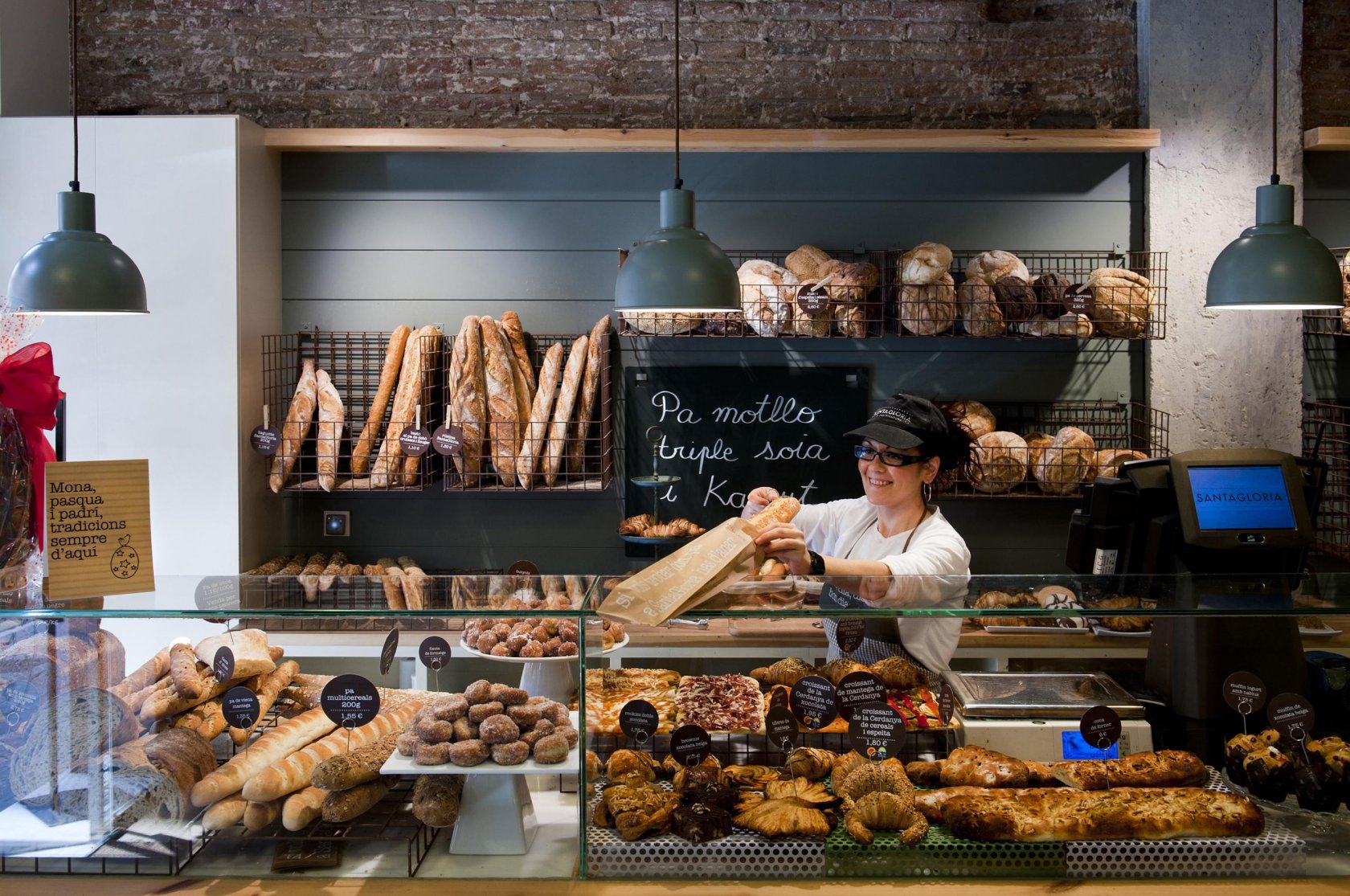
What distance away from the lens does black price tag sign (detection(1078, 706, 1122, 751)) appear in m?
1.62

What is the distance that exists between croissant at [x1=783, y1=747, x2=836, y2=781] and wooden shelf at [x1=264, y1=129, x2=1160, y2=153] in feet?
8.50

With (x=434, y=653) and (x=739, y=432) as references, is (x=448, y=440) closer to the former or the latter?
(x=739, y=432)

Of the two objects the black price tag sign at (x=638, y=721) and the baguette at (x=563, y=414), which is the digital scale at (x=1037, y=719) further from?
the baguette at (x=563, y=414)

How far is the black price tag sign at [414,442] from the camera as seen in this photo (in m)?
3.60

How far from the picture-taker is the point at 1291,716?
5.21 ft

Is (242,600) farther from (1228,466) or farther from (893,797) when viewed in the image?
(1228,466)

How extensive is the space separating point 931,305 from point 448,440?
A: 171cm

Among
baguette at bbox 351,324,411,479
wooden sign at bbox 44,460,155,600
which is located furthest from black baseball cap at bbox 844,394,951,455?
baguette at bbox 351,324,411,479

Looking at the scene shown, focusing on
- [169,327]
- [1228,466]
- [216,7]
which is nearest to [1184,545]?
[1228,466]

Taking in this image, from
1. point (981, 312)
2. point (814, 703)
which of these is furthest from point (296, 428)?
point (814, 703)

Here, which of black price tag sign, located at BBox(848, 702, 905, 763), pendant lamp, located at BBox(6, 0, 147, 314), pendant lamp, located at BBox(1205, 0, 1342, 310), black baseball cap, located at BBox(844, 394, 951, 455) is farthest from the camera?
black baseball cap, located at BBox(844, 394, 951, 455)

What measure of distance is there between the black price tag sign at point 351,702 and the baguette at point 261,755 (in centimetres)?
5

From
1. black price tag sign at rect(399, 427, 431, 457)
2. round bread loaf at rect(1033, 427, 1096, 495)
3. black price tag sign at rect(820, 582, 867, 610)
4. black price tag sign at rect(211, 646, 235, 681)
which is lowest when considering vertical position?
black price tag sign at rect(211, 646, 235, 681)

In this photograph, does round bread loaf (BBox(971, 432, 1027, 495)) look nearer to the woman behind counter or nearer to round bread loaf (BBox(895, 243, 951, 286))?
round bread loaf (BBox(895, 243, 951, 286))
